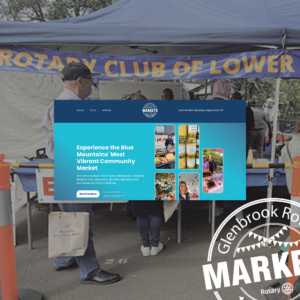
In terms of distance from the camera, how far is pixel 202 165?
247 centimetres

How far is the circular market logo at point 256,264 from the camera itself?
2605mm

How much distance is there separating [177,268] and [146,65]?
225 centimetres

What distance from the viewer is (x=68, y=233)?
9.45 ft

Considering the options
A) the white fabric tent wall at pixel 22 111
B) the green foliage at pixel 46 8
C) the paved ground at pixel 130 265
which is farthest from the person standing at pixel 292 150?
the green foliage at pixel 46 8

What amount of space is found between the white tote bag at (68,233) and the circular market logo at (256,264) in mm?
1187

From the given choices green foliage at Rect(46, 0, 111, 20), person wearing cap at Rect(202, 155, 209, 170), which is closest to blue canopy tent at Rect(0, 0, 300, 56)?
person wearing cap at Rect(202, 155, 209, 170)

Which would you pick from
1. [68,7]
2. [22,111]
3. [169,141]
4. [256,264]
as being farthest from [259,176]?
[68,7]

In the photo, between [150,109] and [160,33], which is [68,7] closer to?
[160,33]

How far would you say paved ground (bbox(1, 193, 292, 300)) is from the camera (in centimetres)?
296

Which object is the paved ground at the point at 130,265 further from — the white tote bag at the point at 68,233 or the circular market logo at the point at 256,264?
the white tote bag at the point at 68,233

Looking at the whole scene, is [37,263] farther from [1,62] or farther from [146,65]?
[146,65]

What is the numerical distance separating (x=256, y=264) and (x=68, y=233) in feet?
6.60

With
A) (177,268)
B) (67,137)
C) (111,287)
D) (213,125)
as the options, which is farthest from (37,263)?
(213,125)
